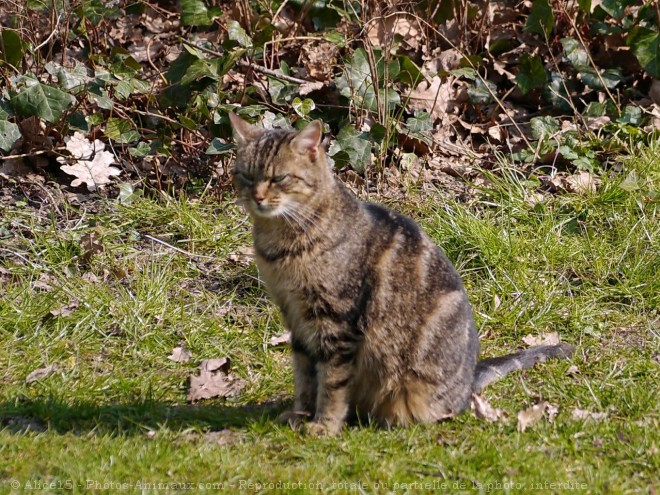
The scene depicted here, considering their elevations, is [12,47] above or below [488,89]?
above

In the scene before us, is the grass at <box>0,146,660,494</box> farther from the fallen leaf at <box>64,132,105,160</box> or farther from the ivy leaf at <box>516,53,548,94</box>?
the ivy leaf at <box>516,53,548,94</box>

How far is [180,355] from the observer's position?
525 cm

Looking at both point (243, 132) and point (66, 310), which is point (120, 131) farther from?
point (243, 132)

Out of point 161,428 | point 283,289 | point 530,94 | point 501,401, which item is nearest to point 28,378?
point 161,428

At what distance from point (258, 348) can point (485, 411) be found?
151cm

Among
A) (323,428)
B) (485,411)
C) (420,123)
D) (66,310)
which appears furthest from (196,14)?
(485,411)

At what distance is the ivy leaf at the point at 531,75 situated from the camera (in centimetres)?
736

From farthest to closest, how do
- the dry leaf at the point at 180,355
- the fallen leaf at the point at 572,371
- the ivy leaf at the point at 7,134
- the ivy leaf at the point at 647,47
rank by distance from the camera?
the ivy leaf at the point at 647,47 < the ivy leaf at the point at 7,134 < the dry leaf at the point at 180,355 < the fallen leaf at the point at 572,371

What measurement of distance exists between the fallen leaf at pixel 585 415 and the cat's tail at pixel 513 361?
0.45 metres

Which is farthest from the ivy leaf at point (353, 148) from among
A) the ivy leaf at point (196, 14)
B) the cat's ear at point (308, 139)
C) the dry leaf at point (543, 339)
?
the cat's ear at point (308, 139)

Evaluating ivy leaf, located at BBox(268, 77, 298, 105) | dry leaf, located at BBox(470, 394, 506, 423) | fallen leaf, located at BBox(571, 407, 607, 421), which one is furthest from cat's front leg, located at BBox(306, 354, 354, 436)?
ivy leaf, located at BBox(268, 77, 298, 105)

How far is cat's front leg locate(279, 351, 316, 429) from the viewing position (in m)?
4.39

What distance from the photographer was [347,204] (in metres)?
4.40

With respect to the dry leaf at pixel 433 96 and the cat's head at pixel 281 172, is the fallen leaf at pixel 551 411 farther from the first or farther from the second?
the dry leaf at pixel 433 96
